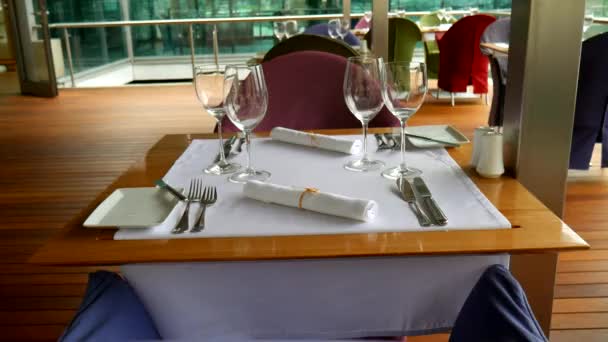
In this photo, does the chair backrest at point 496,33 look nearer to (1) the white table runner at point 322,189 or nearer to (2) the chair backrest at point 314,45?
(2) the chair backrest at point 314,45

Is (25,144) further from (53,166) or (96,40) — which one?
(96,40)

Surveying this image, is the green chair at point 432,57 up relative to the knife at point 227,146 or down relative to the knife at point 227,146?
down

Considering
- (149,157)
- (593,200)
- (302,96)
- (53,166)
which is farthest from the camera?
(53,166)

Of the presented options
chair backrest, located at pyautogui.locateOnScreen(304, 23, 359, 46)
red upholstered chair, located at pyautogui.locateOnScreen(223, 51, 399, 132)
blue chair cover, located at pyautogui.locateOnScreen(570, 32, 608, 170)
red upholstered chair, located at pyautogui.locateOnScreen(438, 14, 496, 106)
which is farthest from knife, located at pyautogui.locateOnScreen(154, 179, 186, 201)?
red upholstered chair, located at pyautogui.locateOnScreen(438, 14, 496, 106)

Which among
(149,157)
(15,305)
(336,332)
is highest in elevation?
(149,157)

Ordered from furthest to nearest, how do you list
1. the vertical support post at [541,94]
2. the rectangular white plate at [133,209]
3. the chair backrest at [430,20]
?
the chair backrest at [430,20] < the vertical support post at [541,94] < the rectangular white plate at [133,209]

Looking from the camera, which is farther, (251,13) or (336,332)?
(251,13)

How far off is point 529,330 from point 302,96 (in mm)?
1458

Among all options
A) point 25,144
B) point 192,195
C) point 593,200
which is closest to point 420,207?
point 192,195

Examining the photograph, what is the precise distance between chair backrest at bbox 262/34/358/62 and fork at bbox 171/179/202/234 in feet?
5.55

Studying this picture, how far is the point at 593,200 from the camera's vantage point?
9.41ft

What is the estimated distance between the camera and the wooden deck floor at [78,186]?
6.41 ft

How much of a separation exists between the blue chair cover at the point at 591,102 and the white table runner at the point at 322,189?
176 cm

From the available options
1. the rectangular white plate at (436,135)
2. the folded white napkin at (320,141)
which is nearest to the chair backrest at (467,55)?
the rectangular white plate at (436,135)
